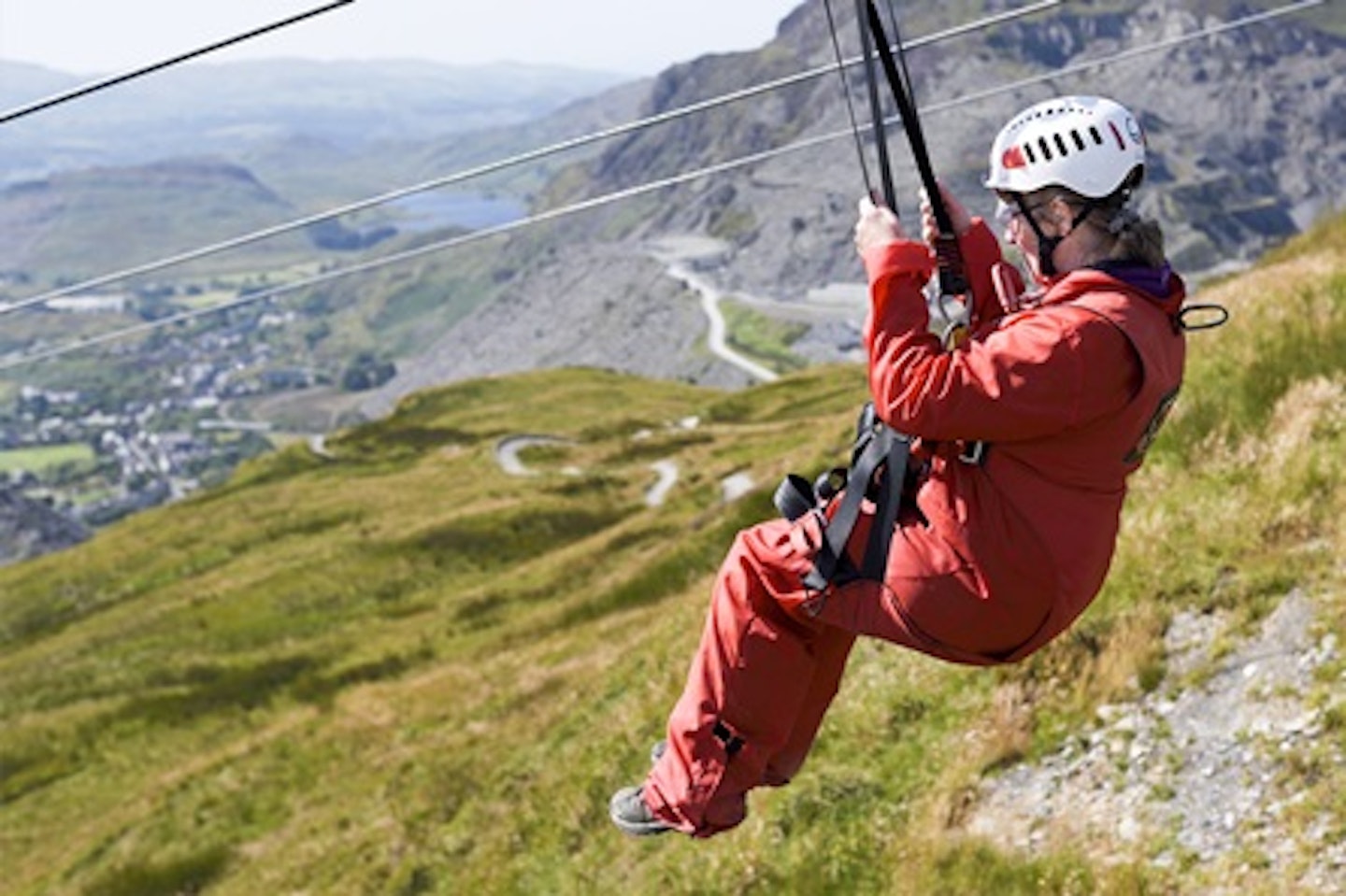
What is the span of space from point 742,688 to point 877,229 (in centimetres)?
249

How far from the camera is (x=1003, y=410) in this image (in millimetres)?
5160


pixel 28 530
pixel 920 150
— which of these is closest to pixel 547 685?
pixel 920 150

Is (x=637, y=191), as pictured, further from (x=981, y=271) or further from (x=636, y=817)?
(x=636, y=817)

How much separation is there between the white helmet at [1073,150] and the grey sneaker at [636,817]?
3928mm

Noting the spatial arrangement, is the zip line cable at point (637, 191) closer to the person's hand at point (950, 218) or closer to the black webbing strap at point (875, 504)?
the person's hand at point (950, 218)

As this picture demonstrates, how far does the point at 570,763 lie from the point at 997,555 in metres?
11.6

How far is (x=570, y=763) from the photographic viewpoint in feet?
53.0

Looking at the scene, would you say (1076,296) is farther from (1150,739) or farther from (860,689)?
(860,689)

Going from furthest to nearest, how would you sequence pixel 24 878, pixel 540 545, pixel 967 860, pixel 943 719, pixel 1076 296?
pixel 540 545, pixel 24 878, pixel 943 719, pixel 967 860, pixel 1076 296

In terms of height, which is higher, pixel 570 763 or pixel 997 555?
pixel 997 555

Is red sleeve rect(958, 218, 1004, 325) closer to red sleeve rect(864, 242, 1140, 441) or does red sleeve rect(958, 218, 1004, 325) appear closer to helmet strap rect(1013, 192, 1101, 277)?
helmet strap rect(1013, 192, 1101, 277)

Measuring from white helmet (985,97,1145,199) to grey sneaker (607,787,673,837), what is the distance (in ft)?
12.9

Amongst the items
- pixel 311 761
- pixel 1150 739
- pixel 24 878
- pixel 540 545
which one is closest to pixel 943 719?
pixel 1150 739

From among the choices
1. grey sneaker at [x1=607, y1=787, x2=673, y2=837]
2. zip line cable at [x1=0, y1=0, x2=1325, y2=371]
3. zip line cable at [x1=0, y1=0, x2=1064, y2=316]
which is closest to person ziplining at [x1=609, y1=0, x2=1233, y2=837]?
grey sneaker at [x1=607, y1=787, x2=673, y2=837]
